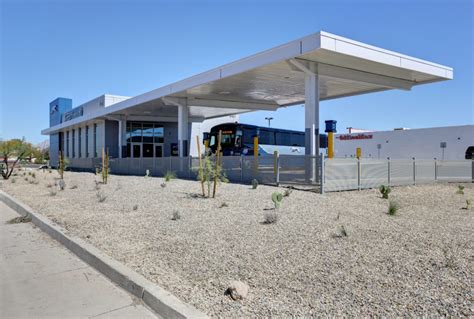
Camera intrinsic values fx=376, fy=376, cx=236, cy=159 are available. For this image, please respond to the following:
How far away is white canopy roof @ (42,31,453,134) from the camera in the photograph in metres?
16.5

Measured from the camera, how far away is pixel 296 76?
21.4m

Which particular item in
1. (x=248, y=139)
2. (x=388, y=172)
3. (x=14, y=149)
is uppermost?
(x=248, y=139)

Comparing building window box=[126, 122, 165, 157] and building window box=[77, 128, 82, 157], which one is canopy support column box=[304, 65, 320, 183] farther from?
building window box=[77, 128, 82, 157]

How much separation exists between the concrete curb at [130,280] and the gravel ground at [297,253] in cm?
16

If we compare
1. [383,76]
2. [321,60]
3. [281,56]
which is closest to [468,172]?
[383,76]

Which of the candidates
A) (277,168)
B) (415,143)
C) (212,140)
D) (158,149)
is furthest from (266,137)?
(415,143)

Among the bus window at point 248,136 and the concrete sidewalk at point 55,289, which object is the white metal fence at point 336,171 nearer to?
the concrete sidewalk at point 55,289

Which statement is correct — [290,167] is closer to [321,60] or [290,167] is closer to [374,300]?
[321,60]

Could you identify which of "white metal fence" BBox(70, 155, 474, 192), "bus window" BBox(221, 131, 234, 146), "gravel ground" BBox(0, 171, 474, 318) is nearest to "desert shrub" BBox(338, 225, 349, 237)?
"gravel ground" BBox(0, 171, 474, 318)

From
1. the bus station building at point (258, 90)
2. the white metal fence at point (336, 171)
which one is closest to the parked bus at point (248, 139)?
the bus station building at point (258, 90)

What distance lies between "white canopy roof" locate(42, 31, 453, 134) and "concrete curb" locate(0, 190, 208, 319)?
39.0ft

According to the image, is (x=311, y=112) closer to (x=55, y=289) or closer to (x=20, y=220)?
(x=20, y=220)

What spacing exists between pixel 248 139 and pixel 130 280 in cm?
2497

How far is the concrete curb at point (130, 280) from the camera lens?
4055mm
